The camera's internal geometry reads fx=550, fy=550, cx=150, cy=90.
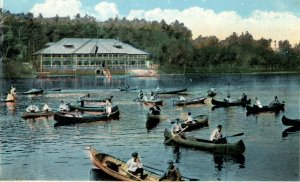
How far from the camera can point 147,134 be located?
10031mm

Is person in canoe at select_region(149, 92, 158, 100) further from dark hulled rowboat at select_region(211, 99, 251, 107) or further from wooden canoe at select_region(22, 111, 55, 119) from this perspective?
wooden canoe at select_region(22, 111, 55, 119)

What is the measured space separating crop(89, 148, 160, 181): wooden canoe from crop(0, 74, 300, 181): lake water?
18 centimetres

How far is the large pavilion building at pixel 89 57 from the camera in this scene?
9.88 metres

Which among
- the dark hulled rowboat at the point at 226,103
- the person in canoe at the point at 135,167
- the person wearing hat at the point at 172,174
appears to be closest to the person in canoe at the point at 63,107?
the dark hulled rowboat at the point at 226,103

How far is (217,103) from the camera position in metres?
11.2

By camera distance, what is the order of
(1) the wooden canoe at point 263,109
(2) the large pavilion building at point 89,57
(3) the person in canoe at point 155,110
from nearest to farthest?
(2) the large pavilion building at point 89,57 → (1) the wooden canoe at point 263,109 → (3) the person in canoe at point 155,110

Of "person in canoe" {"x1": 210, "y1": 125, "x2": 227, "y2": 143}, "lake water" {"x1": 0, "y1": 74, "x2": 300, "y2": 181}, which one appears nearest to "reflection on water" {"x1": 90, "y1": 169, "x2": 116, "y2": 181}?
"lake water" {"x1": 0, "y1": 74, "x2": 300, "y2": 181}

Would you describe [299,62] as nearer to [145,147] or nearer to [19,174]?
[145,147]

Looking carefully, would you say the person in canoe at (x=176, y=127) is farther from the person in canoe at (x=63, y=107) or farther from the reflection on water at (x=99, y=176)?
the person in canoe at (x=63, y=107)

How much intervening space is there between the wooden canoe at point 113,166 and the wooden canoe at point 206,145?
158cm

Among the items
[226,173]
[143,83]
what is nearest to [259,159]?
[226,173]

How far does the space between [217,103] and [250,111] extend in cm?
68

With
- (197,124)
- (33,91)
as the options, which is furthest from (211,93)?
(33,91)

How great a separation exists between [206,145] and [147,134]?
1115 mm
